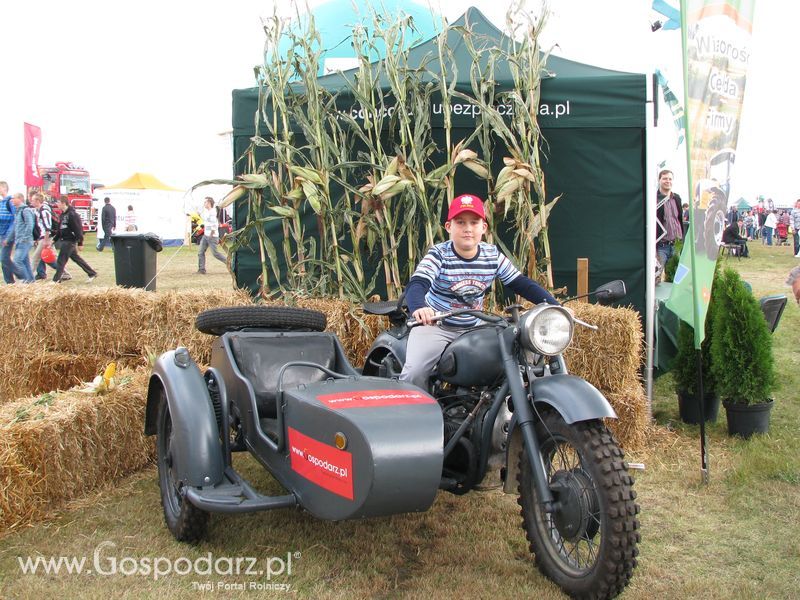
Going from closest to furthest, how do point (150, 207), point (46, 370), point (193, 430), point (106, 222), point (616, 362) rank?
1. point (193, 430)
2. point (616, 362)
3. point (46, 370)
4. point (106, 222)
5. point (150, 207)

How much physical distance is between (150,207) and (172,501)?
23.0m

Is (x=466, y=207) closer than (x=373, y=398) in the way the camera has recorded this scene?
No

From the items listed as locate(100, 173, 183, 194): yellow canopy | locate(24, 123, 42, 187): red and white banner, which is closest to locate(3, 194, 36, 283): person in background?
locate(100, 173, 183, 194): yellow canopy

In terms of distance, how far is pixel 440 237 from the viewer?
18.5 ft

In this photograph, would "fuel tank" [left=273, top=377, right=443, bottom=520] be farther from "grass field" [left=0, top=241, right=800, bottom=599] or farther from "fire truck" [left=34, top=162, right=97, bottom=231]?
"fire truck" [left=34, top=162, right=97, bottom=231]

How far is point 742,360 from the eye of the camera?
15.7 ft

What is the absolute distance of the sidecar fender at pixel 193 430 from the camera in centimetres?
313

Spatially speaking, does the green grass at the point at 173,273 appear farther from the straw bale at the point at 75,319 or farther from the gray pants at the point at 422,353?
the gray pants at the point at 422,353

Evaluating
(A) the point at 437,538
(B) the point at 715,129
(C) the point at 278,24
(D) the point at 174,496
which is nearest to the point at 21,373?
(D) the point at 174,496

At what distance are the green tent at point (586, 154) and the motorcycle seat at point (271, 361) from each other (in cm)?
286

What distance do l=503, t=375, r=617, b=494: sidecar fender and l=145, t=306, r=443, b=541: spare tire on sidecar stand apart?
390 mm

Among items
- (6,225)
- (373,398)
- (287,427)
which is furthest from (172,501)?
(6,225)

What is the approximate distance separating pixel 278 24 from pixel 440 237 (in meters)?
2.01

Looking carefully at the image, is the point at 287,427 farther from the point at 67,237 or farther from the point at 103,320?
the point at 67,237
